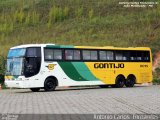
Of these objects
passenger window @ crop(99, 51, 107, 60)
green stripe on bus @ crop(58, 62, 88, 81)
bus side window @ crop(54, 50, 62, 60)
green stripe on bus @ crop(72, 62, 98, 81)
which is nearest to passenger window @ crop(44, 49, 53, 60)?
bus side window @ crop(54, 50, 62, 60)

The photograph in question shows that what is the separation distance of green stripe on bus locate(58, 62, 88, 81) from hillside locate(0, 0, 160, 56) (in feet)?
62.8

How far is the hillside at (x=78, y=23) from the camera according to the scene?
5431 cm

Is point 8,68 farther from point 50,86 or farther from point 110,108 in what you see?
point 110,108

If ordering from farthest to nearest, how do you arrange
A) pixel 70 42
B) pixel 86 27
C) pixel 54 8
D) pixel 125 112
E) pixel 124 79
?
pixel 54 8, pixel 86 27, pixel 70 42, pixel 124 79, pixel 125 112

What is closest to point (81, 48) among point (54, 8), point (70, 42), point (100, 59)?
point (100, 59)

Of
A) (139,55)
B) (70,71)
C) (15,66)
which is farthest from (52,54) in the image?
(139,55)

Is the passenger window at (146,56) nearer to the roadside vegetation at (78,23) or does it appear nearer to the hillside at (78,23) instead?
the roadside vegetation at (78,23)

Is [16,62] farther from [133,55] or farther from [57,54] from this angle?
[133,55]

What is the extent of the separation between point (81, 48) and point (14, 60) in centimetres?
495

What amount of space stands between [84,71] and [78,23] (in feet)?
93.8

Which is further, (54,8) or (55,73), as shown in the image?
(54,8)

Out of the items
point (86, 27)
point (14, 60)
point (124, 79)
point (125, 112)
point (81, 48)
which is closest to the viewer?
point (125, 112)

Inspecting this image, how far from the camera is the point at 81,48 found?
106ft

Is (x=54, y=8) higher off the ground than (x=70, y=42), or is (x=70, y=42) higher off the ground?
(x=54, y=8)
